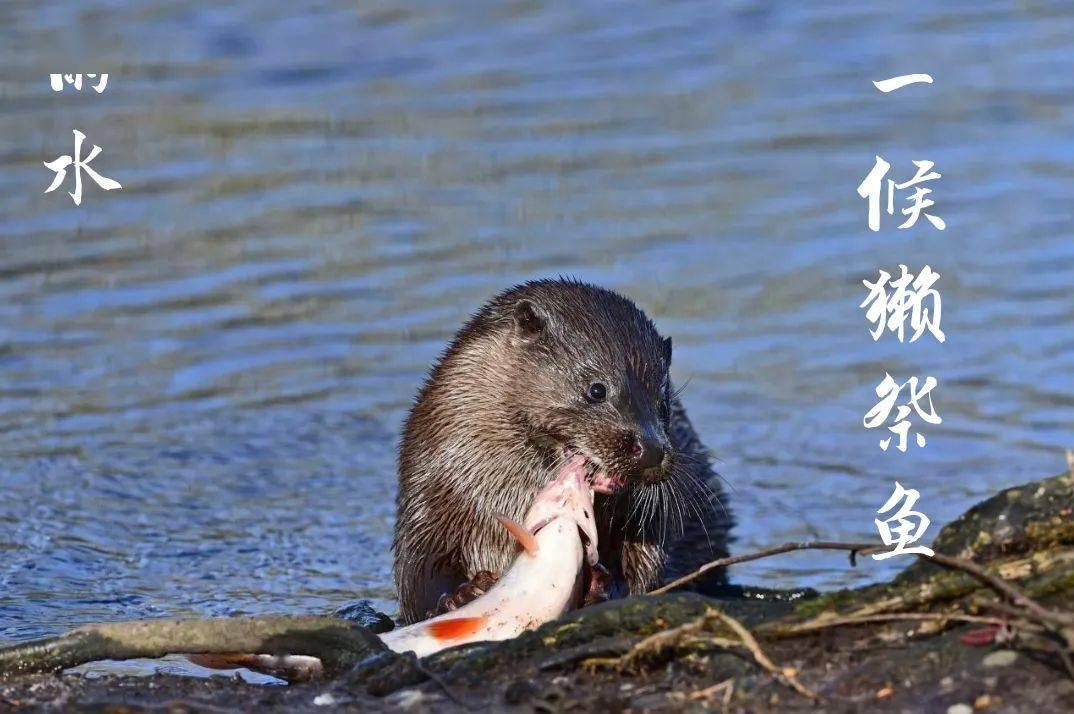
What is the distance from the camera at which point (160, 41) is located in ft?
43.0

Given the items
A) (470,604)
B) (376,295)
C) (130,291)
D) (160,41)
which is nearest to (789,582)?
(470,604)

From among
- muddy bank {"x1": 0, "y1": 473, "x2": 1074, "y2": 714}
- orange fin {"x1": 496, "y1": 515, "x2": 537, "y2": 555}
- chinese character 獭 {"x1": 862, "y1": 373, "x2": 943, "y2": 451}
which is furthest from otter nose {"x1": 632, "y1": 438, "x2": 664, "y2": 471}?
chinese character 獭 {"x1": 862, "y1": 373, "x2": 943, "y2": 451}

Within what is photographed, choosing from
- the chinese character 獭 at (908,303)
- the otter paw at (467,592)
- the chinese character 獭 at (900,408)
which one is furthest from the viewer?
the chinese character 獭 at (908,303)

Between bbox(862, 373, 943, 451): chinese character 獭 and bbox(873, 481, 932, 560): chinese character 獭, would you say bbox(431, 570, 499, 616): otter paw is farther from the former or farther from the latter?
bbox(862, 373, 943, 451): chinese character 獭

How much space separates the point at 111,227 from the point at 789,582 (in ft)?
16.0

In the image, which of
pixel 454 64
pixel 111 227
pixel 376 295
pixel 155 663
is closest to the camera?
pixel 155 663

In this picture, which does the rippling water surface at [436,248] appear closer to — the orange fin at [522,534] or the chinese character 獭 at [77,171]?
the chinese character 獭 at [77,171]

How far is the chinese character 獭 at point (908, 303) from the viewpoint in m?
8.87

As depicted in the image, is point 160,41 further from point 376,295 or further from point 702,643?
point 702,643

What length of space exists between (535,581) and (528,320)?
992 millimetres

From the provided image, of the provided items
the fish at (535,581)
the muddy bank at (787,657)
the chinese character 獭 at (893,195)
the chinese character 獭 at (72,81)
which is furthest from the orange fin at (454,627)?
the chinese character 獭 at (72,81)

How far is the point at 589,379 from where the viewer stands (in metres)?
5.60

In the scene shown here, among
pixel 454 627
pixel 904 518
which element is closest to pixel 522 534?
pixel 454 627

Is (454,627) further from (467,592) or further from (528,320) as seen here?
(528,320)
